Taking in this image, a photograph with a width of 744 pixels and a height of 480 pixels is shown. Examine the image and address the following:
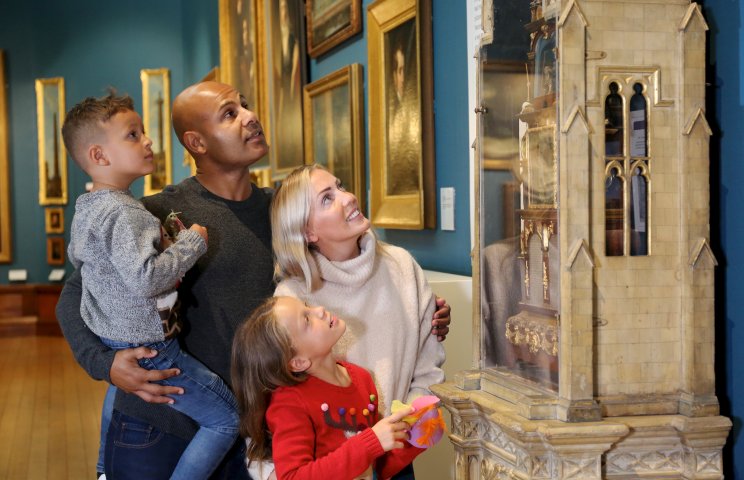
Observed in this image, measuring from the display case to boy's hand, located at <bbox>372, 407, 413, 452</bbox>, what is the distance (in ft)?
0.84

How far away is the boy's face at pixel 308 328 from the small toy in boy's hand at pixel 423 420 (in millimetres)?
246

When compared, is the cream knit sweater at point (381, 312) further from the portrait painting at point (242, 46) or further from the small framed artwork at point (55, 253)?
the small framed artwork at point (55, 253)

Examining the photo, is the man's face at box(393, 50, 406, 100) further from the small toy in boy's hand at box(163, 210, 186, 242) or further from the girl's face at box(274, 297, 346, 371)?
the girl's face at box(274, 297, 346, 371)

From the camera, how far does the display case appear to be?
223 centimetres

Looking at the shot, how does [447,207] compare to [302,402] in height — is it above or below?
above

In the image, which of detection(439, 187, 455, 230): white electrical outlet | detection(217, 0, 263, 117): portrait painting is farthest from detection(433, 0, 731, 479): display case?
detection(217, 0, 263, 117): portrait painting

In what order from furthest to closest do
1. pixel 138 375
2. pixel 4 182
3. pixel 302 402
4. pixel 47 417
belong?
pixel 4 182
pixel 47 417
pixel 138 375
pixel 302 402

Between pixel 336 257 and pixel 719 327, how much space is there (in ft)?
3.60

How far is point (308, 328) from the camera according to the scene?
252cm

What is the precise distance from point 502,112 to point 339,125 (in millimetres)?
3524

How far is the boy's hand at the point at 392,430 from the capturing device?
2406 mm

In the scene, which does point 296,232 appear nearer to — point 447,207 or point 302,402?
point 302,402

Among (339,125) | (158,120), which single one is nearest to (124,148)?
(339,125)

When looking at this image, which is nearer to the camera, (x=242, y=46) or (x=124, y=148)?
(x=124, y=148)
